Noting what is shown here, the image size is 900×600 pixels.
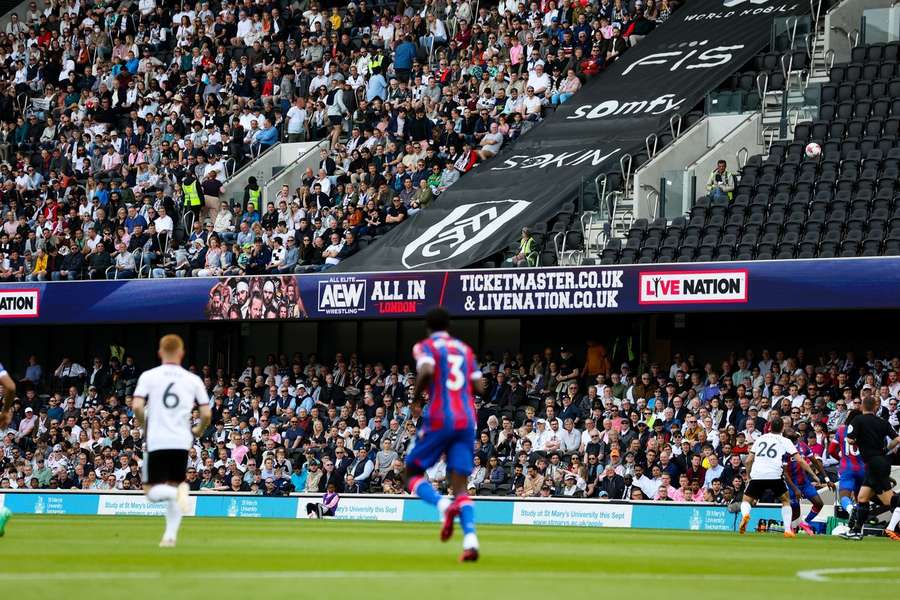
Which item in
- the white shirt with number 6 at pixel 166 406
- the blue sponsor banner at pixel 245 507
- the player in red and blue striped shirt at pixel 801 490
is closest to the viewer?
the white shirt with number 6 at pixel 166 406

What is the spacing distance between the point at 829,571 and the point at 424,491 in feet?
10.8

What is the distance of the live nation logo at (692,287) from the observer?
86.2ft

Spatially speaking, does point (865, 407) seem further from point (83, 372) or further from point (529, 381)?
point (83, 372)

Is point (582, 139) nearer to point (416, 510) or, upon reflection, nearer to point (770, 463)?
point (416, 510)

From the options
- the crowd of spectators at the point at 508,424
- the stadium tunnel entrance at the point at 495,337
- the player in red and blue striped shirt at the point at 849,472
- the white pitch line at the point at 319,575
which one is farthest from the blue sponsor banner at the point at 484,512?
the white pitch line at the point at 319,575

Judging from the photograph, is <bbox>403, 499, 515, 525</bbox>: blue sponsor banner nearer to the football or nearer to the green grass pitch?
the green grass pitch

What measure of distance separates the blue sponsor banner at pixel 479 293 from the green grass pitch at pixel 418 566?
25.9ft

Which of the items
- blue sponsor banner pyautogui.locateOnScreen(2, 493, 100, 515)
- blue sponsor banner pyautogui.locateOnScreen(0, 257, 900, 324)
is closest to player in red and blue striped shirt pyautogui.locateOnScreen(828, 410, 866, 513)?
blue sponsor banner pyautogui.locateOnScreen(0, 257, 900, 324)

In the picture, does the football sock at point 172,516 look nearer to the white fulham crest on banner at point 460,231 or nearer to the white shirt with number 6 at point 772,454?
the white shirt with number 6 at point 772,454

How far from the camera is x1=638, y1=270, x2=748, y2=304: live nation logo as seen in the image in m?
26.3

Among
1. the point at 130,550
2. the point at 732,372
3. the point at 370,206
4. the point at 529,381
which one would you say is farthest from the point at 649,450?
the point at 130,550

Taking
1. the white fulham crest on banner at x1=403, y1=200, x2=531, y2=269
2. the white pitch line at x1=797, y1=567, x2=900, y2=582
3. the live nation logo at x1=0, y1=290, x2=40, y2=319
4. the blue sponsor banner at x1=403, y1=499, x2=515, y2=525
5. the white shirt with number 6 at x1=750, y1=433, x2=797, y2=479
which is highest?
the white fulham crest on banner at x1=403, y1=200, x2=531, y2=269

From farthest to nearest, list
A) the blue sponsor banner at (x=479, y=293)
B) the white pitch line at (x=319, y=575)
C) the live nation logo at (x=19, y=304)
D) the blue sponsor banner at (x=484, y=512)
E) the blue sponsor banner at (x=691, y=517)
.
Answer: the live nation logo at (x=19, y=304)
the blue sponsor banner at (x=479, y=293)
the blue sponsor banner at (x=484, y=512)
the blue sponsor banner at (x=691, y=517)
the white pitch line at (x=319, y=575)

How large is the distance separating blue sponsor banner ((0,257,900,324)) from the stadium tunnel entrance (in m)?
1.94
